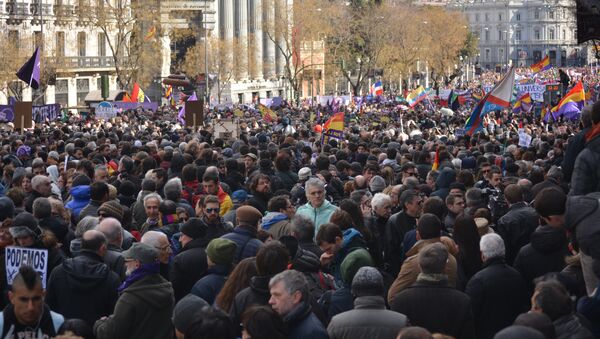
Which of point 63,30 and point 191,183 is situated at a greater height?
point 63,30

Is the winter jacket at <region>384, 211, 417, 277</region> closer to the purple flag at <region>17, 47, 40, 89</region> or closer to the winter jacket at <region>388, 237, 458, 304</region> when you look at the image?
the winter jacket at <region>388, 237, 458, 304</region>

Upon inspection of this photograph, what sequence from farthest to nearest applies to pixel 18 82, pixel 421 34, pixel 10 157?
pixel 421 34, pixel 18 82, pixel 10 157

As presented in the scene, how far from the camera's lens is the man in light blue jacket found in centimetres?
1259

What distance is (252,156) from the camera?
59.9 feet

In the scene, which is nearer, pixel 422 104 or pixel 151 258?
pixel 151 258

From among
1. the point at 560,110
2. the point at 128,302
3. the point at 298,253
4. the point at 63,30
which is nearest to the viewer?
the point at 128,302

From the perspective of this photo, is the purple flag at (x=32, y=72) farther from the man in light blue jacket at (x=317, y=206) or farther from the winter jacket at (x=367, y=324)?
the winter jacket at (x=367, y=324)

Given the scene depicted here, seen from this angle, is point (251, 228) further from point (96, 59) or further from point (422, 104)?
point (96, 59)

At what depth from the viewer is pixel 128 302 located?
881cm

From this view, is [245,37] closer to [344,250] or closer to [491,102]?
[491,102]

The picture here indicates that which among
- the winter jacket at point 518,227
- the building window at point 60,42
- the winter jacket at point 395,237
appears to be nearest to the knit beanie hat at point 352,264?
the winter jacket at point 395,237

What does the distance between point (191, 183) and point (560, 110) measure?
64.7 feet

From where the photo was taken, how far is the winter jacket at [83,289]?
9648mm

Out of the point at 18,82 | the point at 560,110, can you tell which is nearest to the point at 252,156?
the point at 560,110
